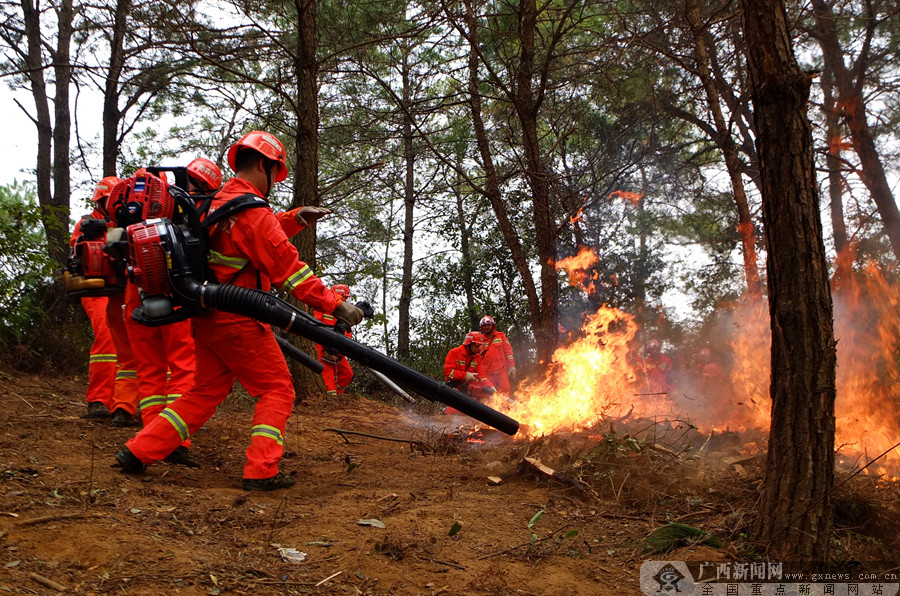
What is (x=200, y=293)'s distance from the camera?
3900 mm

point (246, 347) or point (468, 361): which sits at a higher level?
point (246, 347)

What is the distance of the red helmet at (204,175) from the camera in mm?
5297

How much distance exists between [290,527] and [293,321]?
4.27 feet

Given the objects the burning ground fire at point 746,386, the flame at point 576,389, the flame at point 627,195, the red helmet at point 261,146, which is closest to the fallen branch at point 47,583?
the red helmet at point 261,146

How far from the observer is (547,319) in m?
8.38

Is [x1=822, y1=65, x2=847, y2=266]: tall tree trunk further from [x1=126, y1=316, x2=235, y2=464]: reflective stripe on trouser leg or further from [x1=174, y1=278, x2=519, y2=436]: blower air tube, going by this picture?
[x1=126, y1=316, x2=235, y2=464]: reflective stripe on trouser leg

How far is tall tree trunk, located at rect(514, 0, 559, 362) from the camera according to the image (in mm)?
7887

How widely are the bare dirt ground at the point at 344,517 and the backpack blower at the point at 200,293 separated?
922 millimetres

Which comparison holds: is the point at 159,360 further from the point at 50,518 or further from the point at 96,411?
the point at 50,518

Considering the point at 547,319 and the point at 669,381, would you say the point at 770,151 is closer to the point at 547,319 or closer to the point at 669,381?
the point at 547,319

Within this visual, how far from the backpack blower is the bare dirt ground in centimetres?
92

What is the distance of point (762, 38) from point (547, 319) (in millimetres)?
5375

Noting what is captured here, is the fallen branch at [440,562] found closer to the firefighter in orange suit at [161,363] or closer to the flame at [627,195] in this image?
the firefighter in orange suit at [161,363]

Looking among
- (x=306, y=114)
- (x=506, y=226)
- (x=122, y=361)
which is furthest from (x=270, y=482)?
(x=506, y=226)
